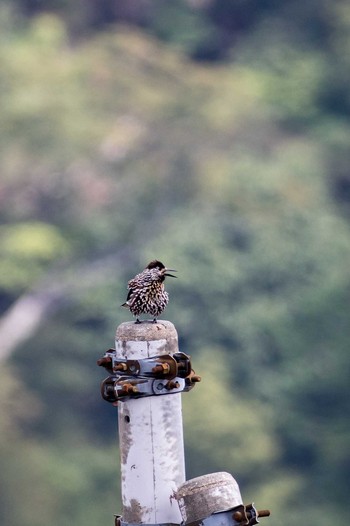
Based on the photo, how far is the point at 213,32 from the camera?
28.0m

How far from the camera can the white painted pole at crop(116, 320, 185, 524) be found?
6203 millimetres

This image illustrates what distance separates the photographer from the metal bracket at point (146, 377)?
20.1ft

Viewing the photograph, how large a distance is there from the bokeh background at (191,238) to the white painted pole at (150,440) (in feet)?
48.7

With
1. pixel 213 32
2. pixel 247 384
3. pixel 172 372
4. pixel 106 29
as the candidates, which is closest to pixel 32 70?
pixel 106 29

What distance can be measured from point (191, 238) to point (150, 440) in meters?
17.9

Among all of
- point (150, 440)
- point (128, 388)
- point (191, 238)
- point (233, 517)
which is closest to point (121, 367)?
point (128, 388)

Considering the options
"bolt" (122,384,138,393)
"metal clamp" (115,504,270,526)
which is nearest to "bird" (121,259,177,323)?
"bolt" (122,384,138,393)

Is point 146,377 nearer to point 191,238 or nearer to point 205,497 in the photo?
point 205,497

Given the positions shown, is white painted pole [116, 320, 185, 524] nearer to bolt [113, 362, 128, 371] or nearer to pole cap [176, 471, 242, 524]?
bolt [113, 362, 128, 371]

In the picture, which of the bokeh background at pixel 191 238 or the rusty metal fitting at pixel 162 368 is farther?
the bokeh background at pixel 191 238

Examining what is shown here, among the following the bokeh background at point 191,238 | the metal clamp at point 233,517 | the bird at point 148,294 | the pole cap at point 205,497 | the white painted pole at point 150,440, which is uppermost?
the bokeh background at point 191,238

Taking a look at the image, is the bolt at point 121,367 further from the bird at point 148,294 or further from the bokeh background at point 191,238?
the bokeh background at point 191,238

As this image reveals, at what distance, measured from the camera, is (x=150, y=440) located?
6223mm

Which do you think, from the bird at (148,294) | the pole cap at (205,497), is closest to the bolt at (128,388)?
the pole cap at (205,497)
